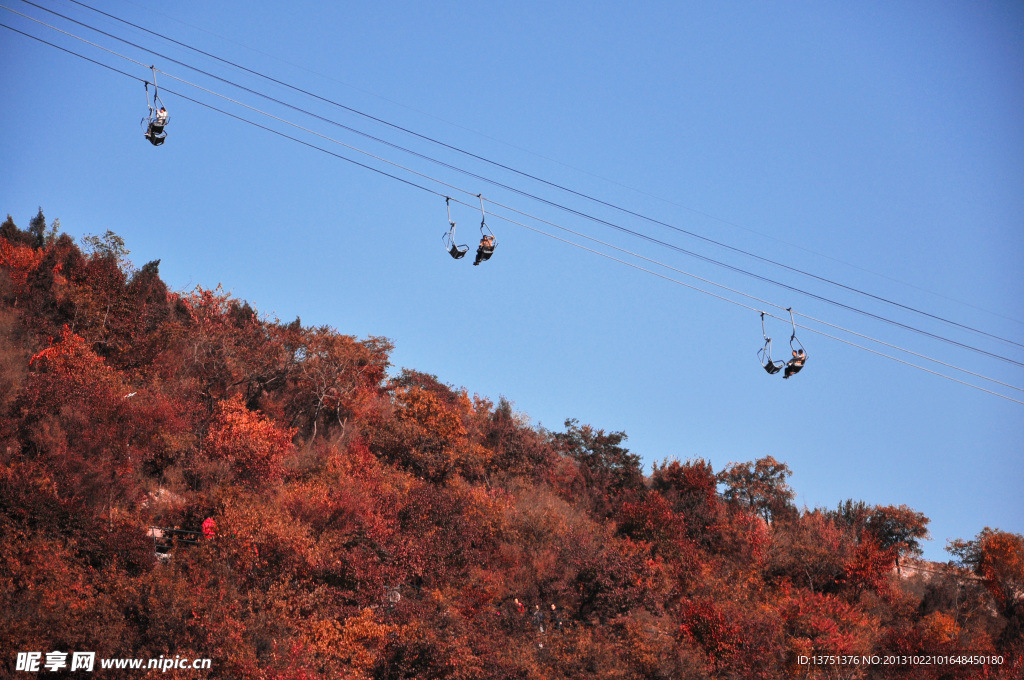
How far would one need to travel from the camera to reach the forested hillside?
28.3 m

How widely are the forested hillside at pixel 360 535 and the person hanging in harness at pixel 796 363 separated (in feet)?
47.2

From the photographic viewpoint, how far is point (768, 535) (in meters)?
47.6

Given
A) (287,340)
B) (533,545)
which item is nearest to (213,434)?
(287,340)

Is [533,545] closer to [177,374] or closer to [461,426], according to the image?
[461,426]

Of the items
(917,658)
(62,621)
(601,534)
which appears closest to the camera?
(62,621)

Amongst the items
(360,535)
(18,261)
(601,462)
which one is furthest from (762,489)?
(18,261)

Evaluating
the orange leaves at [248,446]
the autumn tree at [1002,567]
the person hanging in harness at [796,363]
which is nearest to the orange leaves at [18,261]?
the orange leaves at [248,446]

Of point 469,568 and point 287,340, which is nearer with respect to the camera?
point 469,568

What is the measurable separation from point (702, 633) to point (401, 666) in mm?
13246

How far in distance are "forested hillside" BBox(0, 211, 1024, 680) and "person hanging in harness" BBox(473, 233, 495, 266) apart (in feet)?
48.6

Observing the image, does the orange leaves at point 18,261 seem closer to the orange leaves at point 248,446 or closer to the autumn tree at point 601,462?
the orange leaves at point 248,446

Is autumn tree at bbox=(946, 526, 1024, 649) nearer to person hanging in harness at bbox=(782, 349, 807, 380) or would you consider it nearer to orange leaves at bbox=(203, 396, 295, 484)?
person hanging in harness at bbox=(782, 349, 807, 380)

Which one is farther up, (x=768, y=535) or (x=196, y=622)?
(x=768, y=535)

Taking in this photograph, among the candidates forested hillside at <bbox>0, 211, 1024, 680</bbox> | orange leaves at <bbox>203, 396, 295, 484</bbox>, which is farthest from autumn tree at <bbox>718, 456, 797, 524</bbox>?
orange leaves at <bbox>203, 396, 295, 484</bbox>
